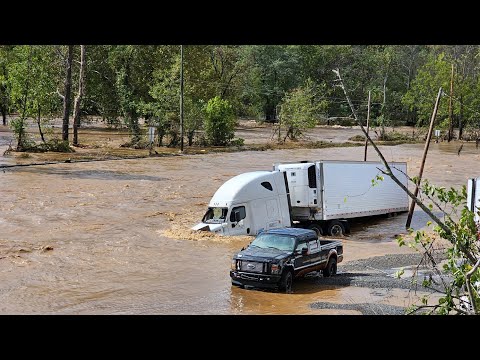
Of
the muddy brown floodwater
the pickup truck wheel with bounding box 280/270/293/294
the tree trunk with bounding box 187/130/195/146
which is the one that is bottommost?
the muddy brown floodwater

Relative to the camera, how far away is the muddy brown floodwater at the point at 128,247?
50.5 ft

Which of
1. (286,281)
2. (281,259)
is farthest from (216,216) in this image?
(286,281)

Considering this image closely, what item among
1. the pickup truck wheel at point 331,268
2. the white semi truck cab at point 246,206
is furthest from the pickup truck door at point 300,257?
the white semi truck cab at point 246,206

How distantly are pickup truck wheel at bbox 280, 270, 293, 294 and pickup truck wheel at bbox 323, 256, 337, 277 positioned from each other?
6.57 ft

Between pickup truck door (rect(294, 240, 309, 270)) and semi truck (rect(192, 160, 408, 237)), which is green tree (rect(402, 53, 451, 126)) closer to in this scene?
semi truck (rect(192, 160, 408, 237))

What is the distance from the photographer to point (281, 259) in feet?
53.0

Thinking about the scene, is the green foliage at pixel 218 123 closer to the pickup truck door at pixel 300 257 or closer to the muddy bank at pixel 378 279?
the muddy bank at pixel 378 279

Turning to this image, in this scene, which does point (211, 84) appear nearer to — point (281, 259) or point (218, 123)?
point (218, 123)

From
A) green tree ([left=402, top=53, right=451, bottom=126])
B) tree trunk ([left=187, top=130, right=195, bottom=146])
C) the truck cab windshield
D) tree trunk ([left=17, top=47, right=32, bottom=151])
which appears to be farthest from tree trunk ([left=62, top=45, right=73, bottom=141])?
green tree ([left=402, top=53, right=451, bottom=126])

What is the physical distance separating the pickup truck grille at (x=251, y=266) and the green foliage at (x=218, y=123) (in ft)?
139

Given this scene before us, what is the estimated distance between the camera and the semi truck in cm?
2242
